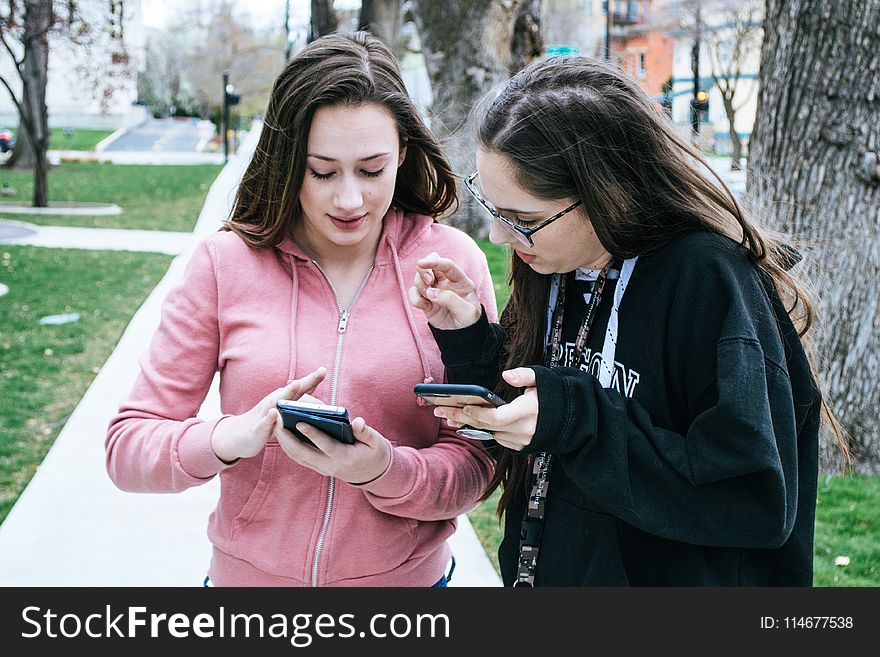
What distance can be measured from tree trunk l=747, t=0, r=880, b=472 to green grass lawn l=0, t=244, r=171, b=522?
14.8ft

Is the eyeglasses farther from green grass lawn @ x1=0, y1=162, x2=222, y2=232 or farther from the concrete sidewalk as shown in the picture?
green grass lawn @ x1=0, y1=162, x2=222, y2=232

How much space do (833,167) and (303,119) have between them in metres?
3.73

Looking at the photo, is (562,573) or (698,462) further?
Result: (562,573)

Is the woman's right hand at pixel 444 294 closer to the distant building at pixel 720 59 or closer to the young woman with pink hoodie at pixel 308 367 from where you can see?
the young woman with pink hoodie at pixel 308 367

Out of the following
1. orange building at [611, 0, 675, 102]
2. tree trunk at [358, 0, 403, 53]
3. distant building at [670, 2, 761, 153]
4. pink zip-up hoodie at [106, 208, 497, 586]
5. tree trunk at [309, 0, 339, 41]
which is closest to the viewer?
pink zip-up hoodie at [106, 208, 497, 586]

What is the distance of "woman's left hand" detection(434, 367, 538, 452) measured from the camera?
186 centimetres

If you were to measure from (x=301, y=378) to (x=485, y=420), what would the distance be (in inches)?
18.9

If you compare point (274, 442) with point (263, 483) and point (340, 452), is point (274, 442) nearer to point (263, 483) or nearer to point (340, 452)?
point (263, 483)

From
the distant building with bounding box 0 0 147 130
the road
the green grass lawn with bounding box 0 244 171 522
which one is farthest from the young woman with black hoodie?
the road

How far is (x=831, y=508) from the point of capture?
5.05 meters

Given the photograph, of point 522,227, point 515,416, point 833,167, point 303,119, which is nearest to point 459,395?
point 515,416

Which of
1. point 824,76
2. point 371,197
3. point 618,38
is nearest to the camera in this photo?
point 371,197
